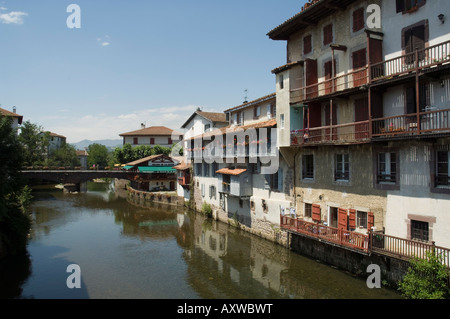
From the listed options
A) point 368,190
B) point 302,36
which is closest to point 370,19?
point 302,36

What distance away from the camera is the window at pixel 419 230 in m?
15.3

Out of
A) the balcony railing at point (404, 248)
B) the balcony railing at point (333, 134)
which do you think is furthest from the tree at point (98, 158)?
the balcony railing at point (404, 248)

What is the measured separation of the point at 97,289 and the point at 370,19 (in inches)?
847

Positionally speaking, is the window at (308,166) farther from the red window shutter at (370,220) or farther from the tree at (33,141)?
the tree at (33,141)

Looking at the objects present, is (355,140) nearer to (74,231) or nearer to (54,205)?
(74,231)

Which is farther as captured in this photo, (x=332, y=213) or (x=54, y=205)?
(x=54, y=205)

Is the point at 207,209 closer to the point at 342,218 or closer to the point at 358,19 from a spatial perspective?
the point at 342,218

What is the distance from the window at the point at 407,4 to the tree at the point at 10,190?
23917 millimetres

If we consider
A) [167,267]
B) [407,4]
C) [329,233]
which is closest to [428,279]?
[329,233]

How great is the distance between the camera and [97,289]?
1755cm

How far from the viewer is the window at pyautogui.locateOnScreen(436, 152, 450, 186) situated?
1458 cm

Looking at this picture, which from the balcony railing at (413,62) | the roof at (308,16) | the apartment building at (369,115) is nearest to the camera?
the balcony railing at (413,62)
